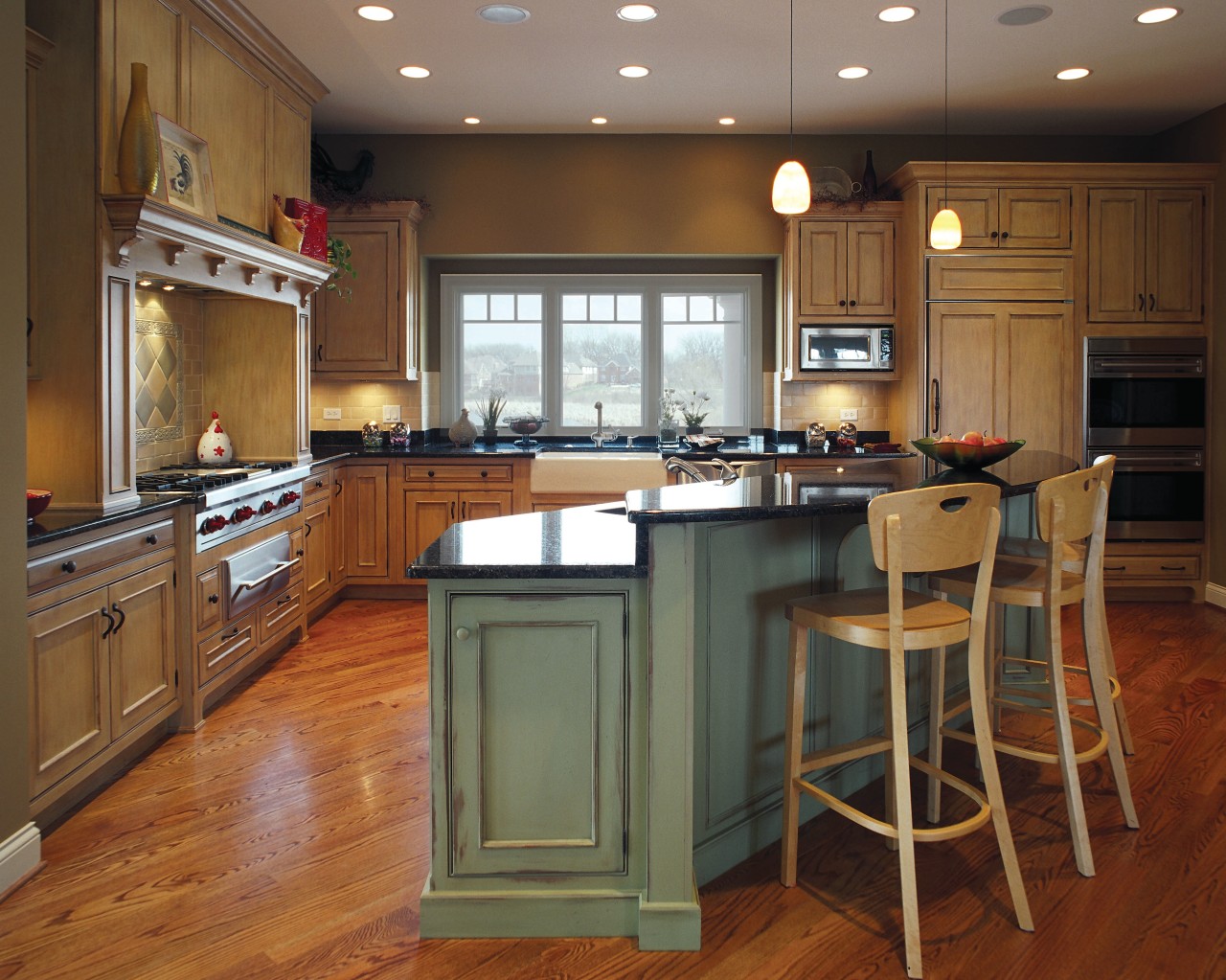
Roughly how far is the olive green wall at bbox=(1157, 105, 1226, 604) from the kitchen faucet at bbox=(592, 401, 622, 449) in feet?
11.5

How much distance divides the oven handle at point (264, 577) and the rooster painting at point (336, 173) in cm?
244

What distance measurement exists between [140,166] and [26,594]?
151 centimetres

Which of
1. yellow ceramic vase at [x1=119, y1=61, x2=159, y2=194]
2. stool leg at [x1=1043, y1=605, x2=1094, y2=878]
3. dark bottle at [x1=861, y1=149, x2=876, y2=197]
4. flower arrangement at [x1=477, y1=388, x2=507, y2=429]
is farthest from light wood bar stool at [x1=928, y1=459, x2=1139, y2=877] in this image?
flower arrangement at [x1=477, y1=388, x2=507, y2=429]

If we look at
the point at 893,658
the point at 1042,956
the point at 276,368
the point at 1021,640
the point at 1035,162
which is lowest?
the point at 1042,956

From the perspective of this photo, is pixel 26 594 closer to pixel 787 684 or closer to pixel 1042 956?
pixel 787 684

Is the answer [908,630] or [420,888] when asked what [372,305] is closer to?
[420,888]

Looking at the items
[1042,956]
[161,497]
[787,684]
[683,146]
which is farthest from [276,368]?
[1042,956]

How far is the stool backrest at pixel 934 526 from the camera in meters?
2.28

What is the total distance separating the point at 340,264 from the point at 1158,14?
13.3ft

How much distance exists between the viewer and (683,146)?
6371mm

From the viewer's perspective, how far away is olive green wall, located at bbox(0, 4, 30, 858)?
8.28 feet

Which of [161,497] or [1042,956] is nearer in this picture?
[1042,956]

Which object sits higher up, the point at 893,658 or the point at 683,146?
the point at 683,146

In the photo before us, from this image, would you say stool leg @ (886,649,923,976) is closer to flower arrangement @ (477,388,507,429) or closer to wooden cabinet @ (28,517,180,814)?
wooden cabinet @ (28,517,180,814)
